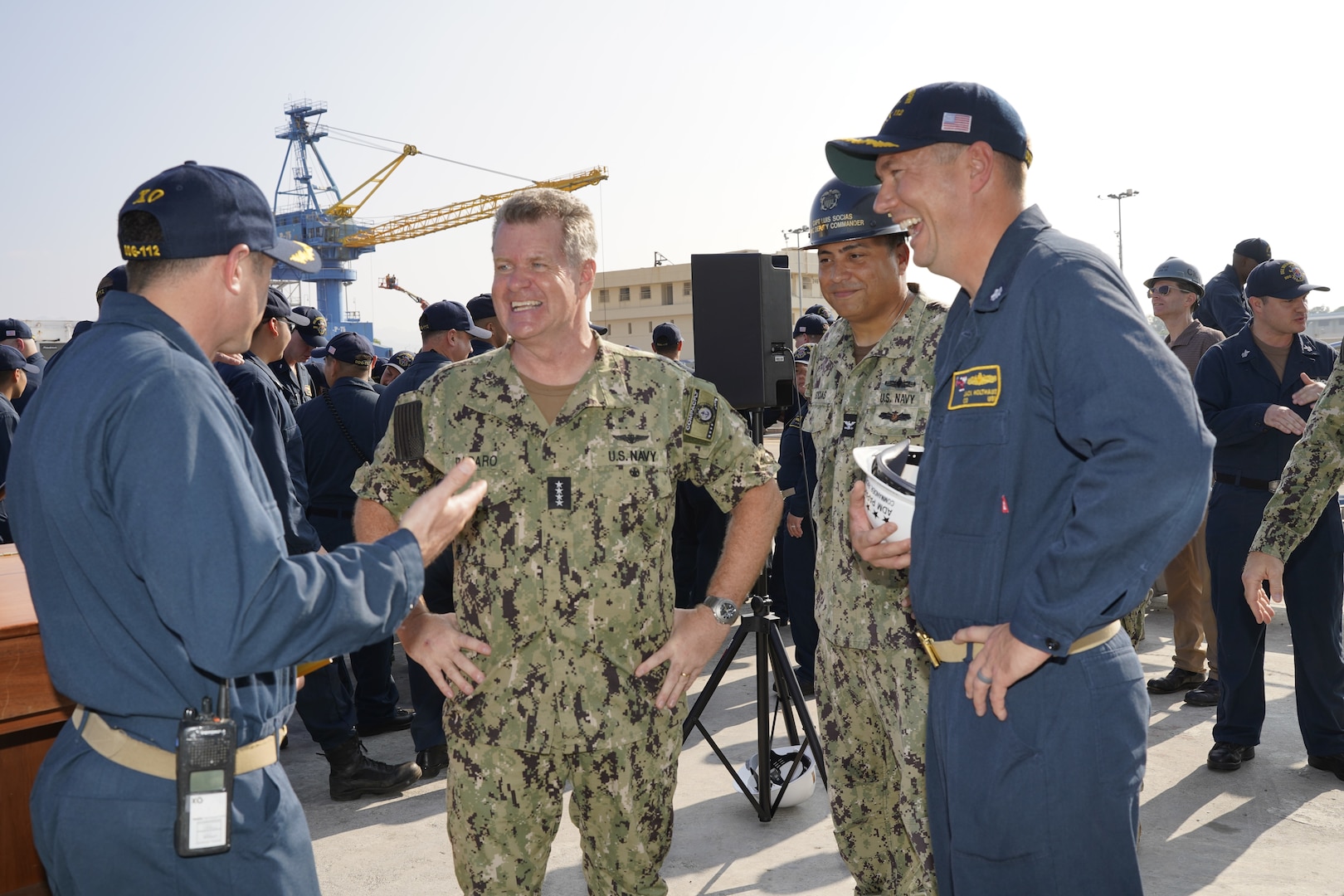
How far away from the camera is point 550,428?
2617 mm

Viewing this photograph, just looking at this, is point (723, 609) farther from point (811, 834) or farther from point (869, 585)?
point (811, 834)

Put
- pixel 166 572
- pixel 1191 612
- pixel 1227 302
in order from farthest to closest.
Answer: pixel 1227 302 → pixel 1191 612 → pixel 166 572

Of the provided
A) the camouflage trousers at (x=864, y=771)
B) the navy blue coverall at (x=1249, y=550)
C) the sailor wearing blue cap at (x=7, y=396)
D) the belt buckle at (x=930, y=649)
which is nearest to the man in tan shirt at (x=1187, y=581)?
the navy blue coverall at (x=1249, y=550)

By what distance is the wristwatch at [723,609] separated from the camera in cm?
265

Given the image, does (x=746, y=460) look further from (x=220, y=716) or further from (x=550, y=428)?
(x=220, y=716)

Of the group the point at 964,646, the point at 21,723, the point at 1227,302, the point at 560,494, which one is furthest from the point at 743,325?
the point at 1227,302

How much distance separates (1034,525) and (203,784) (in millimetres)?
1525

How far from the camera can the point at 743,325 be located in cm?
498

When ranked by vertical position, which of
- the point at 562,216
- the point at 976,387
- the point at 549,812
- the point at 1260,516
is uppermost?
the point at 562,216

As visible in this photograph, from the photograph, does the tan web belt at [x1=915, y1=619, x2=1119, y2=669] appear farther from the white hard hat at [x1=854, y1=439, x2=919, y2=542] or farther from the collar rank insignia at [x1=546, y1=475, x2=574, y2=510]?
the collar rank insignia at [x1=546, y1=475, x2=574, y2=510]

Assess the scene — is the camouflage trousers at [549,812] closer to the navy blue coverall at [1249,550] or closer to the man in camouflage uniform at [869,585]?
the man in camouflage uniform at [869,585]

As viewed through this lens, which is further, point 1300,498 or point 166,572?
point 1300,498

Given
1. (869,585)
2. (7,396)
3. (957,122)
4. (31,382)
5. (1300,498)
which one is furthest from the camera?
(31,382)

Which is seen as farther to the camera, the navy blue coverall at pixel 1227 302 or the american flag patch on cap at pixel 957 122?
the navy blue coverall at pixel 1227 302
